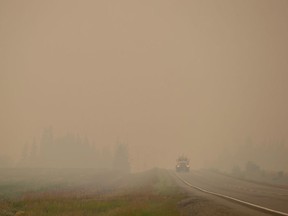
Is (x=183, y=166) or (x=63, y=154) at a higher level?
(x=63, y=154)

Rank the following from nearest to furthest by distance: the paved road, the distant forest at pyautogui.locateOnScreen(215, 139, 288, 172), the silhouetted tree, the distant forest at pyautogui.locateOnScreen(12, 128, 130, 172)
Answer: the paved road, the distant forest at pyautogui.locateOnScreen(215, 139, 288, 172), the silhouetted tree, the distant forest at pyautogui.locateOnScreen(12, 128, 130, 172)

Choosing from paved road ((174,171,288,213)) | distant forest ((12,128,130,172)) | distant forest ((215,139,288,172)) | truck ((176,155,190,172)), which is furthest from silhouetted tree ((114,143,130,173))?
paved road ((174,171,288,213))

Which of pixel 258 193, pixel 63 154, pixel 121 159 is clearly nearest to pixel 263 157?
pixel 121 159

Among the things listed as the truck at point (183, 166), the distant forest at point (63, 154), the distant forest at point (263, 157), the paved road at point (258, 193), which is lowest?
the paved road at point (258, 193)

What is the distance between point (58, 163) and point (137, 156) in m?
50.1

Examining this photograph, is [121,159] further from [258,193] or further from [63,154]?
[258,193]

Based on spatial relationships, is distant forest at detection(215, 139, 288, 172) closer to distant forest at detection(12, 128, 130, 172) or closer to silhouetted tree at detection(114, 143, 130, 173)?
silhouetted tree at detection(114, 143, 130, 173)

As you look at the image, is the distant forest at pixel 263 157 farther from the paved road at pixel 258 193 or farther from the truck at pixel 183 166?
the paved road at pixel 258 193

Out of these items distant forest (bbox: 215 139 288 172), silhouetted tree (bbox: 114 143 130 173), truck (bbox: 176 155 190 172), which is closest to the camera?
truck (bbox: 176 155 190 172)

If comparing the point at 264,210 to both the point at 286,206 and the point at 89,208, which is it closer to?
the point at 286,206

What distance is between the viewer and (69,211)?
18.9 metres

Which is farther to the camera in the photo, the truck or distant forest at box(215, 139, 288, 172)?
distant forest at box(215, 139, 288, 172)

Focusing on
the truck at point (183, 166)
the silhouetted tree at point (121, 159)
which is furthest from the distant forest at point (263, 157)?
the truck at point (183, 166)

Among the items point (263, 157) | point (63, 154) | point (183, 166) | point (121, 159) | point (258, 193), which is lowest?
point (258, 193)
